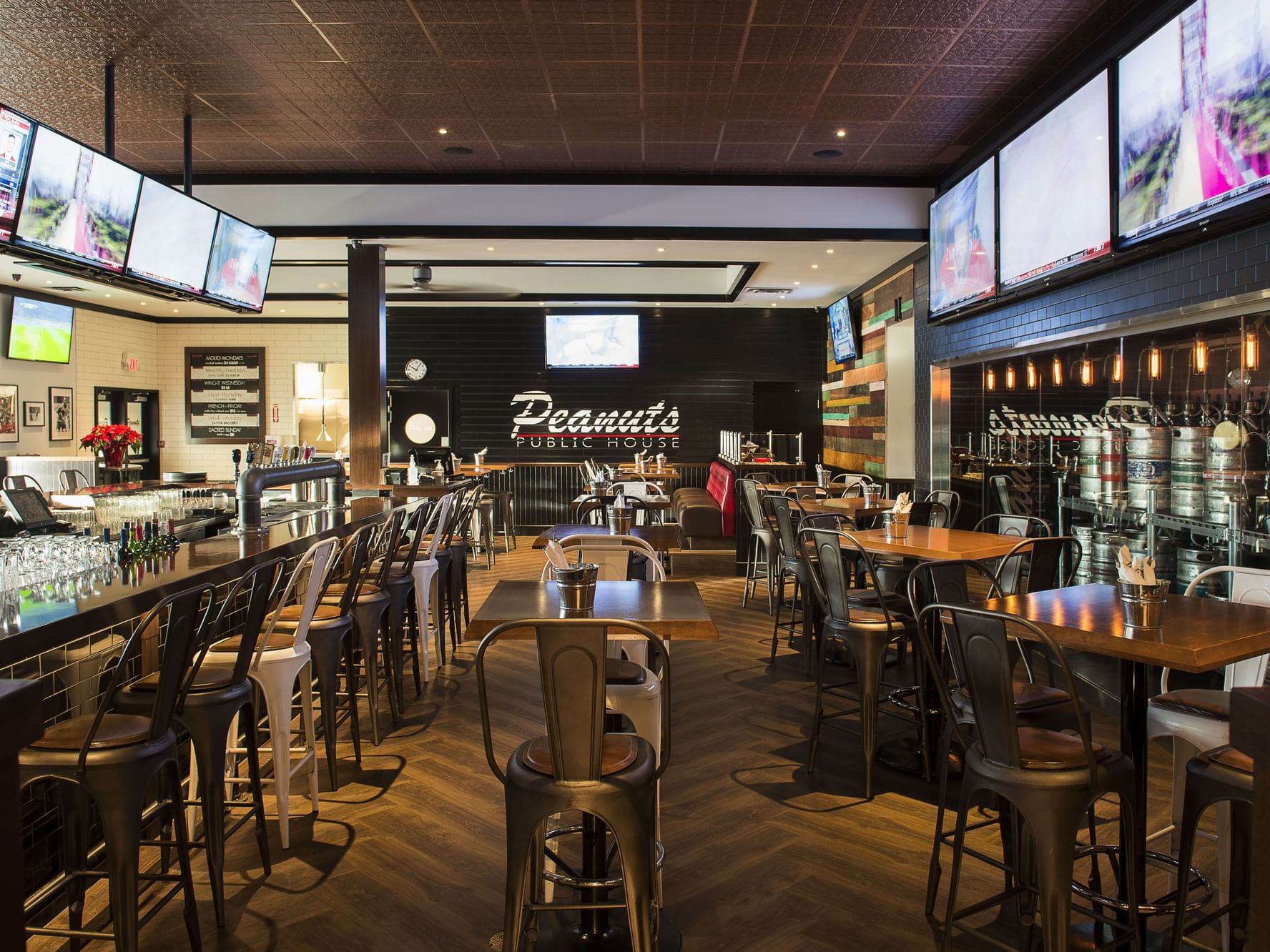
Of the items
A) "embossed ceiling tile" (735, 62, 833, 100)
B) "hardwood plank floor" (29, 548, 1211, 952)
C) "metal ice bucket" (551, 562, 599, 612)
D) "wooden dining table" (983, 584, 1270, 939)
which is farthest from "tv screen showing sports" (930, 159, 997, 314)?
"metal ice bucket" (551, 562, 599, 612)

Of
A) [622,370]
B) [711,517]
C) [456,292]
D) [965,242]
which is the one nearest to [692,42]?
[965,242]

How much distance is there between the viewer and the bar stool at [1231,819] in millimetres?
2092

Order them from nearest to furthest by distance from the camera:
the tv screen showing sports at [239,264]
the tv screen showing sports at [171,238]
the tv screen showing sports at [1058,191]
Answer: the tv screen showing sports at [1058,191] < the tv screen showing sports at [171,238] < the tv screen showing sports at [239,264]

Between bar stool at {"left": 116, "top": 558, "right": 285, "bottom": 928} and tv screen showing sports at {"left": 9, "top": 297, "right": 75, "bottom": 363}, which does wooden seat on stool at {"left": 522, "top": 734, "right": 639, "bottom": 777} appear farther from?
tv screen showing sports at {"left": 9, "top": 297, "right": 75, "bottom": 363}

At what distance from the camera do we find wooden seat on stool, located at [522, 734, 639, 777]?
211 centimetres

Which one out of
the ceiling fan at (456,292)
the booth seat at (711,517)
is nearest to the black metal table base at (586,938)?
the booth seat at (711,517)

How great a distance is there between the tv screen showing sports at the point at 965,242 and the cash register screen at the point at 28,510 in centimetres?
632

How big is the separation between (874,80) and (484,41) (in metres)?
2.50

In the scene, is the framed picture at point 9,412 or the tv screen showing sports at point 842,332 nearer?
the framed picture at point 9,412

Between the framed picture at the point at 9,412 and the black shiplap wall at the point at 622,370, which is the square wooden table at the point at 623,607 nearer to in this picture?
the black shiplap wall at the point at 622,370

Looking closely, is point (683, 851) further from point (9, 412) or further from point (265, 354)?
point (265, 354)

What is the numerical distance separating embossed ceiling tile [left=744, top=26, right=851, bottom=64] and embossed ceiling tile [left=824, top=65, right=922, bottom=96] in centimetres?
23

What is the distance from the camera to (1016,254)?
20.0 feet

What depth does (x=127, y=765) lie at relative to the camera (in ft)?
6.99
